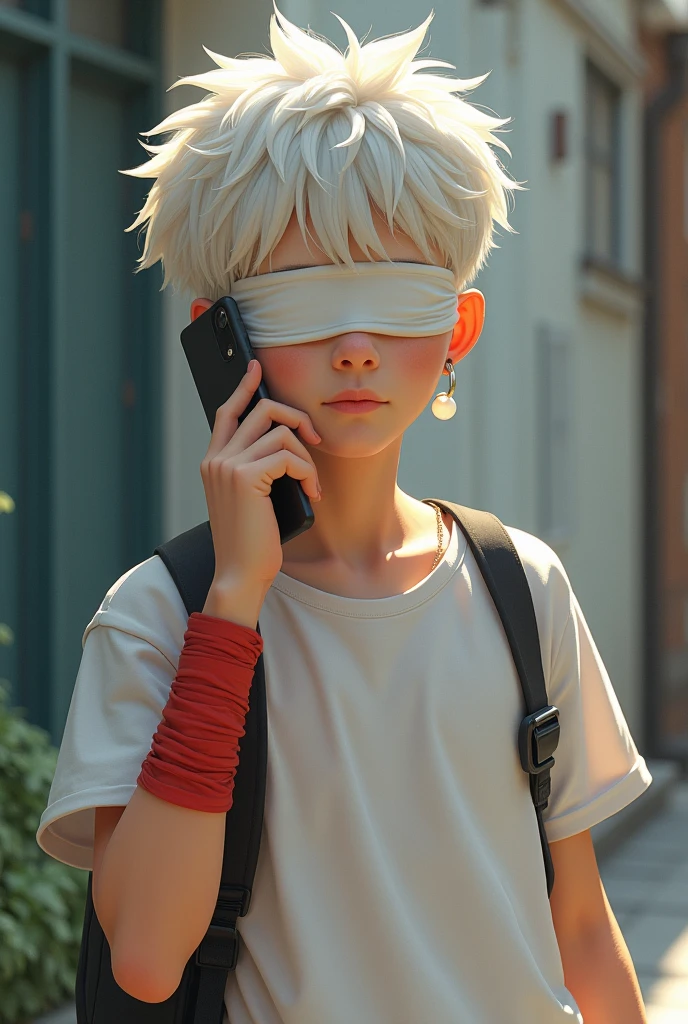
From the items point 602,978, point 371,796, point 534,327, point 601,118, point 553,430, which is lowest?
point 602,978

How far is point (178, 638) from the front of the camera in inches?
56.5

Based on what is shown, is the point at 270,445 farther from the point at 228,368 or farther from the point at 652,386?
the point at 652,386

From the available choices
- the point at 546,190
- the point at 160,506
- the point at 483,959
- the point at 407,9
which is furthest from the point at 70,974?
the point at 546,190

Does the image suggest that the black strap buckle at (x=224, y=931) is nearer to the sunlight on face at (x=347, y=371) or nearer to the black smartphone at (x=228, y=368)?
the black smartphone at (x=228, y=368)

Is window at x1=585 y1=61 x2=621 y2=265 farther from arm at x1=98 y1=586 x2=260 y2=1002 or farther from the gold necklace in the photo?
arm at x1=98 y1=586 x2=260 y2=1002

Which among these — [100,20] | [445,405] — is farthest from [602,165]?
[445,405]

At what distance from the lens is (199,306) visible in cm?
159

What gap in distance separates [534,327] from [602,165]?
2.10m

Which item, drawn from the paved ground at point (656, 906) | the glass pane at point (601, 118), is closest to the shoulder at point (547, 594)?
the paved ground at point (656, 906)

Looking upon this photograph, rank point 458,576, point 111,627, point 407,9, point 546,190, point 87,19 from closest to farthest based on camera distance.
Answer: point 111,627, point 458,576, point 407,9, point 87,19, point 546,190

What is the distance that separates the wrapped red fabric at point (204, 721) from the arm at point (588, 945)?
0.52 m

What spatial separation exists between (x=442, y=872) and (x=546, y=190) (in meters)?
5.14

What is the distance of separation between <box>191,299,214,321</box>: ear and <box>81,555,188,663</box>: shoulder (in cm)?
34

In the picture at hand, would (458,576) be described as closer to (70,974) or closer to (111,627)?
(111,627)
